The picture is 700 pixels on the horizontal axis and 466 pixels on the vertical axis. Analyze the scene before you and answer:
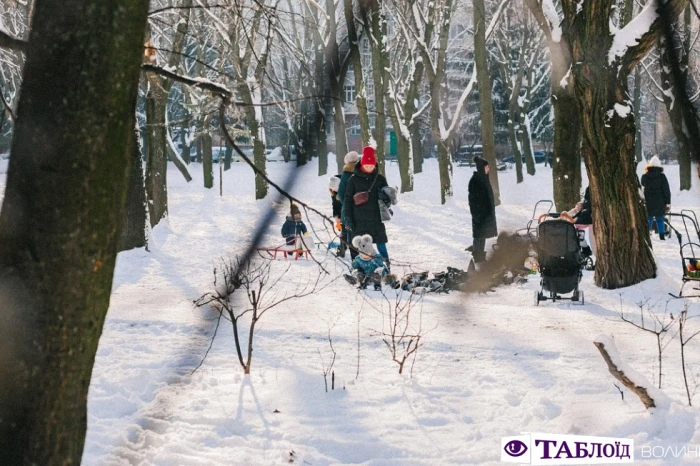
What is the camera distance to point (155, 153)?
1731cm

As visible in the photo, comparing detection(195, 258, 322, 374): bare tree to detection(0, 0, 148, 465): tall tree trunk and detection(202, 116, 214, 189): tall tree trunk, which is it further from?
detection(202, 116, 214, 189): tall tree trunk

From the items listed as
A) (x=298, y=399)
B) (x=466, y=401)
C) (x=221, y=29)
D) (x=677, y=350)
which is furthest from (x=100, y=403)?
(x=221, y=29)

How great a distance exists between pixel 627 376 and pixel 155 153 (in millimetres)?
14493

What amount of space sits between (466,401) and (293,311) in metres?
3.32

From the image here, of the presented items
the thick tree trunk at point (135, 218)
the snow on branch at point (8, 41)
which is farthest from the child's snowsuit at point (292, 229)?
the snow on branch at point (8, 41)

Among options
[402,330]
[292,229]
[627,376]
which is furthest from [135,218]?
[627,376]

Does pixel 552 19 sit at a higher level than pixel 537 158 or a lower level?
higher

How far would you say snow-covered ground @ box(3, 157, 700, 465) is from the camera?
440cm

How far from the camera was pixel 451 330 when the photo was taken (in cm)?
719

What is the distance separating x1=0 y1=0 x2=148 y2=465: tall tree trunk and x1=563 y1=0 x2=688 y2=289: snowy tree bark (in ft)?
25.2

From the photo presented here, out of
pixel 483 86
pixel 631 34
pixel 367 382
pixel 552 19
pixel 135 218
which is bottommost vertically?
pixel 367 382

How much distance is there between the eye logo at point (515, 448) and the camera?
4.27 m

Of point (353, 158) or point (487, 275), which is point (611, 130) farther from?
point (353, 158)

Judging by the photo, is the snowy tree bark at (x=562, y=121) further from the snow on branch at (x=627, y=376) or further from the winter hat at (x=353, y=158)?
the snow on branch at (x=627, y=376)
